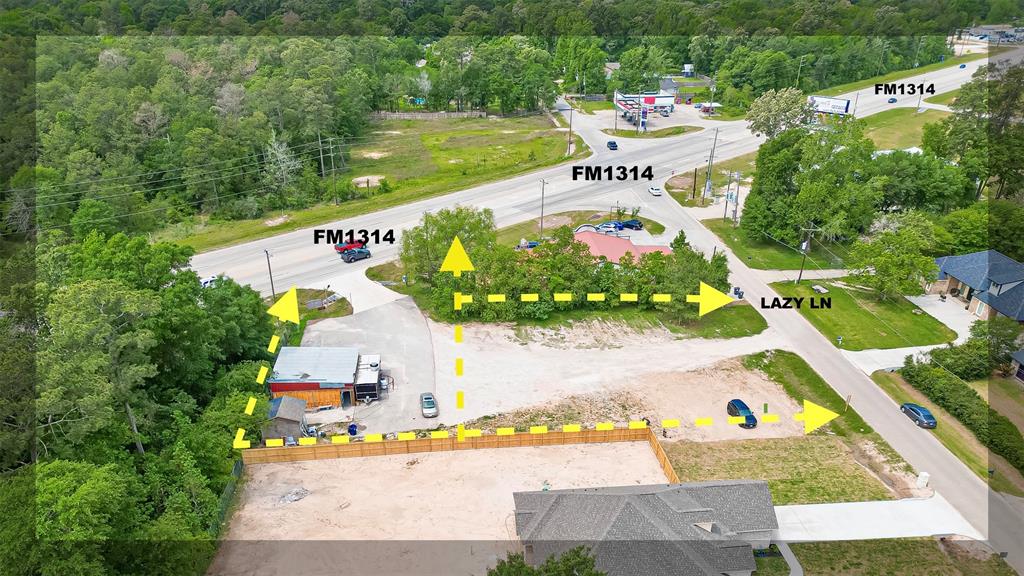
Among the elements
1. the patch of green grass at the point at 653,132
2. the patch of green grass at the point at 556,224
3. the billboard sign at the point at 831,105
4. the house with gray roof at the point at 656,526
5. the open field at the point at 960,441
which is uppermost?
the billboard sign at the point at 831,105

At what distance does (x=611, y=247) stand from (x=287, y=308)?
917 inches

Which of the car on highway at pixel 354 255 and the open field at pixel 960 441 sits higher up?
the car on highway at pixel 354 255

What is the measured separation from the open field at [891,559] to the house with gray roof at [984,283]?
22.0 meters

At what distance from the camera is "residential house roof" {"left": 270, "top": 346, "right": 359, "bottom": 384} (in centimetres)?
3466

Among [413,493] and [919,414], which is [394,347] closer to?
[413,493]

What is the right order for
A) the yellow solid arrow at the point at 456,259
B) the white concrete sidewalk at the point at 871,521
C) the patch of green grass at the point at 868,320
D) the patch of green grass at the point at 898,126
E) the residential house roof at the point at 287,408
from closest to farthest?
the white concrete sidewalk at the point at 871,521
the residential house roof at the point at 287,408
the patch of green grass at the point at 868,320
the yellow solid arrow at the point at 456,259
the patch of green grass at the point at 898,126

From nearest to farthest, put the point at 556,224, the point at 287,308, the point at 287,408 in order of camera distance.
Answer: the point at 287,408 < the point at 287,308 < the point at 556,224

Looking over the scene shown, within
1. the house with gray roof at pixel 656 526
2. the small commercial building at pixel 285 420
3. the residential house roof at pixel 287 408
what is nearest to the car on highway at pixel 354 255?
the residential house roof at pixel 287 408

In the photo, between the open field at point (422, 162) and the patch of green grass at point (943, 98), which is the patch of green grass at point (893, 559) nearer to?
the open field at point (422, 162)

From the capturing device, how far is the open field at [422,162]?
56969 mm

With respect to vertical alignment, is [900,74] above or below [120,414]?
above

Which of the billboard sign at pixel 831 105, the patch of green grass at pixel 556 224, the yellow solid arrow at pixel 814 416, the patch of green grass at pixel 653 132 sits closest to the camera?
the yellow solid arrow at pixel 814 416

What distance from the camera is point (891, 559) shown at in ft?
84.2

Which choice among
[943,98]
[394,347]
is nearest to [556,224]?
[394,347]
